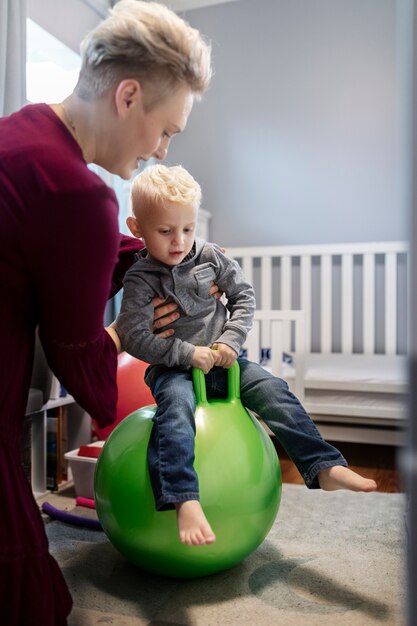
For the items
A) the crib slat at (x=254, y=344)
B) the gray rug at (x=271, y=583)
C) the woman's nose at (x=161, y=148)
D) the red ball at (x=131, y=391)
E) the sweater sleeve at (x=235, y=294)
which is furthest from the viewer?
the crib slat at (x=254, y=344)

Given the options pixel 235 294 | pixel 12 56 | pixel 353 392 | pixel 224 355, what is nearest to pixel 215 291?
pixel 235 294

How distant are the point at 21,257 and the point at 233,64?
8.77 ft

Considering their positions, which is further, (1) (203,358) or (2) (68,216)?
(1) (203,358)

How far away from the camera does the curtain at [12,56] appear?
6.12 ft

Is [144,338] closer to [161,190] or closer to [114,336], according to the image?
[114,336]

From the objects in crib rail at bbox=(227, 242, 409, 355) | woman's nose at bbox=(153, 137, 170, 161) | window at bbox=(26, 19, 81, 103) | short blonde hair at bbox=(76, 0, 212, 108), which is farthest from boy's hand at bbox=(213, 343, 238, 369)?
window at bbox=(26, 19, 81, 103)

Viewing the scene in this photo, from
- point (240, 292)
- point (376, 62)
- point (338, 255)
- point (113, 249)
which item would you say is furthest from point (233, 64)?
point (113, 249)

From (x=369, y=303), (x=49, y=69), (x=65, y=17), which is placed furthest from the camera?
(x=369, y=303)

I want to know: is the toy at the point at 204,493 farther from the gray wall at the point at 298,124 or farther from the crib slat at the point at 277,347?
the gray wall at the point at 298,124

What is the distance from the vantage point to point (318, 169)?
2.96 meters

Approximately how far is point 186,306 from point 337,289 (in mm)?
1848

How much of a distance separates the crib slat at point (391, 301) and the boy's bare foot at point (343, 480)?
1768 mm

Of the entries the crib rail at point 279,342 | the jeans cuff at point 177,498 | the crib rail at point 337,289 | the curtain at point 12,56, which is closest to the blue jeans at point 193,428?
the jeans cuff at point 177,498

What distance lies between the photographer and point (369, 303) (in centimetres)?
281
